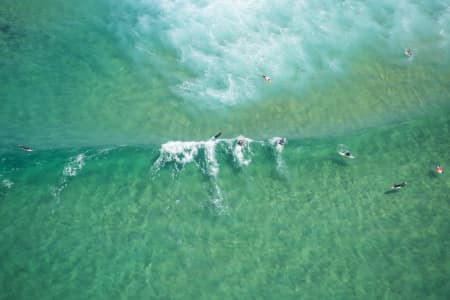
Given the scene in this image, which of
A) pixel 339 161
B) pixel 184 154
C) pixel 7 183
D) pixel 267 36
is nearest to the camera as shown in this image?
pixel 7 183

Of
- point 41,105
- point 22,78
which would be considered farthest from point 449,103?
point 22,78

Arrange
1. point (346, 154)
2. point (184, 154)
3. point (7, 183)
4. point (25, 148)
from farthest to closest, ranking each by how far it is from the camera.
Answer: point (346, 154), point (184, 154), point (25, 148), point (7, 183)

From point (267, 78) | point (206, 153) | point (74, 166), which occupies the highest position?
point (267, 78)

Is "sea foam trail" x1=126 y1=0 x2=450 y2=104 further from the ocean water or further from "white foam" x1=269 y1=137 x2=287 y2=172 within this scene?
"white foam" x1=269 y1=137 x2=287 y2=172

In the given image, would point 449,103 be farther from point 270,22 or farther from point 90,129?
point 90,129

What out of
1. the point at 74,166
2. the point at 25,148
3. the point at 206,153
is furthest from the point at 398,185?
the point at 25,148

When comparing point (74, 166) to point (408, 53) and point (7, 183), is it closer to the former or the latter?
point (7, 183)
